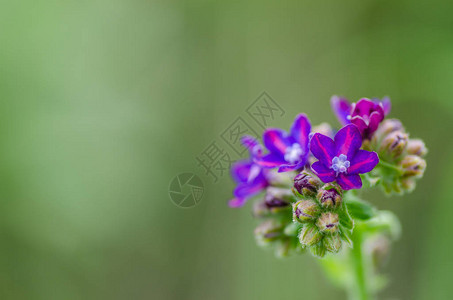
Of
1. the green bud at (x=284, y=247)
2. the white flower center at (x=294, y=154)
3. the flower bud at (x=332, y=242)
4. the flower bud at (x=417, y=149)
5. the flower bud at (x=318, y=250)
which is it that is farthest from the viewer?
the green bud at (x=284, y=247)

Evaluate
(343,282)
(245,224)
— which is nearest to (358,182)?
(343,282)

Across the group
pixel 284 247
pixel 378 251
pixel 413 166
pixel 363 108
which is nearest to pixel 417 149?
pixel 413 166

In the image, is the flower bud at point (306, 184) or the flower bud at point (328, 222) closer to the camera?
the flower bud at point (328, 222)

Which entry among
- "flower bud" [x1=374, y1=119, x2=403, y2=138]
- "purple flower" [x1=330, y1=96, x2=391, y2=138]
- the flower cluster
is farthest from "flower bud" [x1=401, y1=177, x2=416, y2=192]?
"purple flower" [x1=330, y1=96, x2=391, y2=138]

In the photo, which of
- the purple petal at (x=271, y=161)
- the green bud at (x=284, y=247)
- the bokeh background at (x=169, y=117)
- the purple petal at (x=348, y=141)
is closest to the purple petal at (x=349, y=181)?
the purple petal at (x=348, y=141)

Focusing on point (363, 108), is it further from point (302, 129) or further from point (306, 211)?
point (306, 211)

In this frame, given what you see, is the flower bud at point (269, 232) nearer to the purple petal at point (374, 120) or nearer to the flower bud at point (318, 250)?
the flower bud at point (318, 250)
